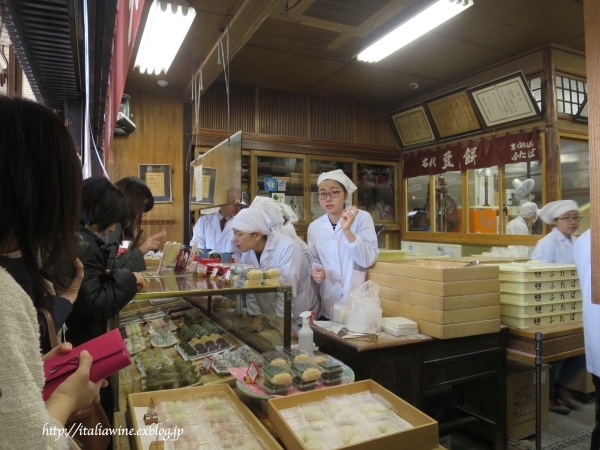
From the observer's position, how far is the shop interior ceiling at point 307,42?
183 cm

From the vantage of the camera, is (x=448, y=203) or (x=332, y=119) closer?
(x=448, y=203)

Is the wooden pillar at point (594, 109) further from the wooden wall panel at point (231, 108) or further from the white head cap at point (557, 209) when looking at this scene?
the wooden wall panel at point (231, 108)

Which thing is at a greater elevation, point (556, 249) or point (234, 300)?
point (556, 249)

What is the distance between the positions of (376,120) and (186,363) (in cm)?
537

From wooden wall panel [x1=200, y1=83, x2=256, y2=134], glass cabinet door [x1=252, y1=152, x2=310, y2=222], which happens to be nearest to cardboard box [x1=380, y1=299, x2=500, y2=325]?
glass cabinet door [x1=252, y1=152, x2=310, y2=222]

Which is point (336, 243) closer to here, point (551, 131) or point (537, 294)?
point (537, 294)

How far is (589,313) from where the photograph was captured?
2.17 m

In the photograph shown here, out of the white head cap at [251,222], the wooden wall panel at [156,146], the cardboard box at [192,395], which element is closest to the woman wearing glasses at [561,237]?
the white head cap at [251,222]

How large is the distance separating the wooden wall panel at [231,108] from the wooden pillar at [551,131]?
138 inches

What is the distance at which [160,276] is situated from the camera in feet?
7.30

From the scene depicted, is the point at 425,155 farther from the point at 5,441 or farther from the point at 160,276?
the point at 5,441

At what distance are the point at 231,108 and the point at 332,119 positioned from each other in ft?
5.04

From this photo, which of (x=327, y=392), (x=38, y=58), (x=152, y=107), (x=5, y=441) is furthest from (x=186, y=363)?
(x=152, y=107)

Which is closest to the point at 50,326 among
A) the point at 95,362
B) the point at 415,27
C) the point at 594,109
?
the point at 95,362
